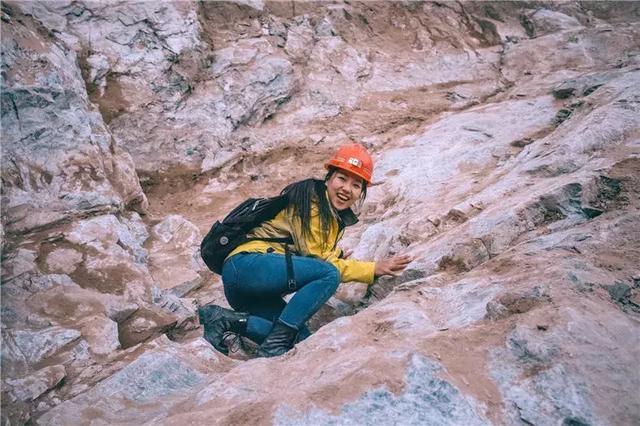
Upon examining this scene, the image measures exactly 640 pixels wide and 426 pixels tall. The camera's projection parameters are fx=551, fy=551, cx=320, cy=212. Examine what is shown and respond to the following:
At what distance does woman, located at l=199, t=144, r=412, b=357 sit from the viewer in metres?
3.93

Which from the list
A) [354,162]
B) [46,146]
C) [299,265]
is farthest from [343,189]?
[46,146]

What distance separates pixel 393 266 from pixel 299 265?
2.45ft

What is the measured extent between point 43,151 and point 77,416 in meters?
3.63

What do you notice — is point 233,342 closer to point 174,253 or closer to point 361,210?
point 174,253

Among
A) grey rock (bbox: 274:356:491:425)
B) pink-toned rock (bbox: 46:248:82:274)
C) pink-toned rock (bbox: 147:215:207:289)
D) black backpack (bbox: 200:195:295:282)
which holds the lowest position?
pink-toned rock (bbox: 147:215:207:289)

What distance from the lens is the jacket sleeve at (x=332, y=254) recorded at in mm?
4078

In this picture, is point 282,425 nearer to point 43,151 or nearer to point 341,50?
point 43,151

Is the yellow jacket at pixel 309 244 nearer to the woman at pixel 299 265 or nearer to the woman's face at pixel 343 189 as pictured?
the woman at pixel 299 265

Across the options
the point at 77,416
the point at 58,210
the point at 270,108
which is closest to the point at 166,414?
the point at 77,416

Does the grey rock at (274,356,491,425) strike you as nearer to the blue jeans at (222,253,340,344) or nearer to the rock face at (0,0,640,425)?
the rock face at (0,0,640,425)

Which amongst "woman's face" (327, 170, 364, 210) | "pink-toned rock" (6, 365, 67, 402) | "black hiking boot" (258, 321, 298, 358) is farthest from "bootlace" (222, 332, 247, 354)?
"woman's face" (327, 170, 364, 210)

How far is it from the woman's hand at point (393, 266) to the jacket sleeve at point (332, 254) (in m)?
0.06

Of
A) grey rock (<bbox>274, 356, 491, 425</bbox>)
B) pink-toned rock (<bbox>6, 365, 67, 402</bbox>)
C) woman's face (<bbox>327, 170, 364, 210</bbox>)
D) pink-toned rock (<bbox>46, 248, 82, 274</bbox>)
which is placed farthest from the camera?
pink-toned rock (<bbox>46, 248, 82, 274</bbox>)

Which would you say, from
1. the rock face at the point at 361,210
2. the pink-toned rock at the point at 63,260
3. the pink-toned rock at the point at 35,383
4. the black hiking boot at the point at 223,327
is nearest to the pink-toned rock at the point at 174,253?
the rock face at the point at 361,210
